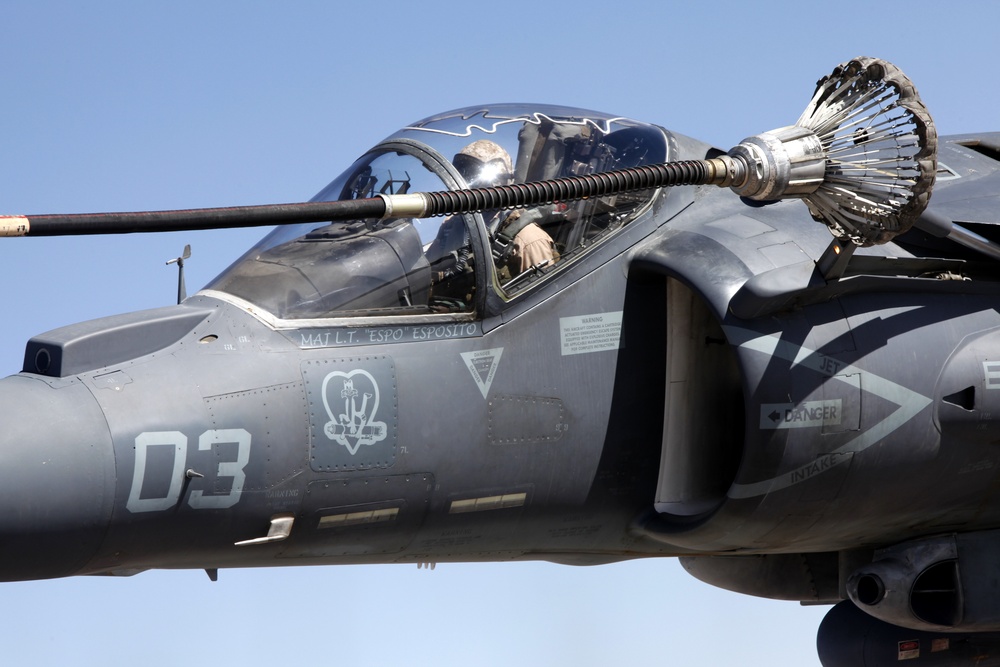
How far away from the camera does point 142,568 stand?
5.17 m

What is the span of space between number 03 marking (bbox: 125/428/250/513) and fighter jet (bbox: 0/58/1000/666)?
0.04 feet

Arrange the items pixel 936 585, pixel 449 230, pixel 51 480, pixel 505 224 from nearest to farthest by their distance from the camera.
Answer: pixel 51 480, pixel 449 230, pixel 505 224, pixel 936 585

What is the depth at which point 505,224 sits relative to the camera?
5.80 metres

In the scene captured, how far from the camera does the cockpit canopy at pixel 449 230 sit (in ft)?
18.2

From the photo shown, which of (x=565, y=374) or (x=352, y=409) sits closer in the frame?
(x=352, y=409)

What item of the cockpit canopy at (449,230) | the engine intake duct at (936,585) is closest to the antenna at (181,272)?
the cockpit canopy at (449,230)

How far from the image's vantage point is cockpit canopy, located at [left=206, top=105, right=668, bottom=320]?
5.54 meters

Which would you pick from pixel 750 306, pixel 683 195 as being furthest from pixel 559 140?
pixel 750 306

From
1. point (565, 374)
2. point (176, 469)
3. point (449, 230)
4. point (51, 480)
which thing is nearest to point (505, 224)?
point (449, 230)

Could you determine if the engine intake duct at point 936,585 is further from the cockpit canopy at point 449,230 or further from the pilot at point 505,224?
the pilot at point 505,224

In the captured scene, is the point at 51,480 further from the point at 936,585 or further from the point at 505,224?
the point at 936,585

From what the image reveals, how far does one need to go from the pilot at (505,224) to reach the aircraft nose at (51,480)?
1.88 meters

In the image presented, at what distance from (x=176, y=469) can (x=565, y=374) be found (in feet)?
5.81

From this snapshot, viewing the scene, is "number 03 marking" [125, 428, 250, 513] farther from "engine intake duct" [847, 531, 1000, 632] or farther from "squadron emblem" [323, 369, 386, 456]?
"engine intake duct" [847, 531, 1000, 632]
